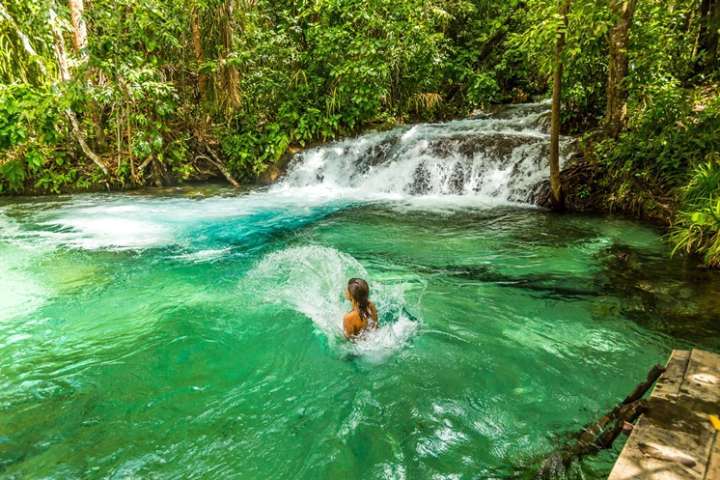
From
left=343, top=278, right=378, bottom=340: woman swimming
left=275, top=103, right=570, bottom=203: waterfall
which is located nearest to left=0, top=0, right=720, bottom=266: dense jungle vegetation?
left=275, top=103, right=570, bottom=203: waterfall

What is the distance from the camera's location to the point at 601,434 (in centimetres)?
248

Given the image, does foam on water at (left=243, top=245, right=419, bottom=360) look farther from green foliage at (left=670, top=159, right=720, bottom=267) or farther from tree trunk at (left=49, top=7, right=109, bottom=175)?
tree trunk at (left=49, top=7, right=109, bottom=175)

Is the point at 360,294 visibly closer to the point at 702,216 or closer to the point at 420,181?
the point at 702,216

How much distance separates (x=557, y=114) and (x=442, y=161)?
3.69 m

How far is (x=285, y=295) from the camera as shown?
525cm

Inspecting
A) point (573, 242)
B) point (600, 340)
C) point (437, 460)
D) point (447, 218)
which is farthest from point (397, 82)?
point (437, 460)

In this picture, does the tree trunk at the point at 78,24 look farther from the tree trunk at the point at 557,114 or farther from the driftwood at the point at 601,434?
the driftwood at the point at 601,434

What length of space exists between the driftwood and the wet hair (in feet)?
5.78

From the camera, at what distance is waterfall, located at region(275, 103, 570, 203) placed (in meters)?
9.99

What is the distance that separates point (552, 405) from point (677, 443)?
1362mm

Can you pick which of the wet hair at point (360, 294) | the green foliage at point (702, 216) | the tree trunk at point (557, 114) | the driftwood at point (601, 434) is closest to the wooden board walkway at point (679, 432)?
the driftwood at point (601, 434)

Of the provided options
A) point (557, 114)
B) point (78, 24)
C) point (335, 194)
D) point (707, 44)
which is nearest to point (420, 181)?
point (335, 194)

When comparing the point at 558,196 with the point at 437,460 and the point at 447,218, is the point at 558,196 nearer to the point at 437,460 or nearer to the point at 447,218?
the point at 447,218

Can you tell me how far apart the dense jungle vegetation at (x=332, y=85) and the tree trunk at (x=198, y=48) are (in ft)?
0.20
